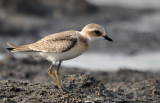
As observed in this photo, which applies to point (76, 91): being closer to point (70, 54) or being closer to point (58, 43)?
point (70, 54)

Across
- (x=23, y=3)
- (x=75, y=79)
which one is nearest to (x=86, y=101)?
(x=75, y=79)

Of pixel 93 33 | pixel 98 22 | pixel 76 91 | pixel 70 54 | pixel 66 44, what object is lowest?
pixel 76 91

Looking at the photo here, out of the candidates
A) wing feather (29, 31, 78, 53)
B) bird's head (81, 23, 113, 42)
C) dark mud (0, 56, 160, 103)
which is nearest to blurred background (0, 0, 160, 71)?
Answer: dark mud (0, 56, 160, 103)

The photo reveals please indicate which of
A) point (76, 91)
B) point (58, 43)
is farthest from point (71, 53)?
point (76, 91)

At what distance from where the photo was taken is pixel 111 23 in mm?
17562

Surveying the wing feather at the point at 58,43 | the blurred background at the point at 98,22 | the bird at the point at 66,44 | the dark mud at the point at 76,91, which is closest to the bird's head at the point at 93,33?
the bird at the point at 66,44

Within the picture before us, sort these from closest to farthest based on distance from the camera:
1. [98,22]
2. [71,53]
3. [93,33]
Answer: [71,53], [93,33], [98,22]

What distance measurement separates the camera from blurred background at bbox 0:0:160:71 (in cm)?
1341

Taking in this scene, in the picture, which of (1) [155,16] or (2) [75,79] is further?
(1) [155,16]

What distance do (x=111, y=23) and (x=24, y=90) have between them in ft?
38.4

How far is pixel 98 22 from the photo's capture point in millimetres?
17547

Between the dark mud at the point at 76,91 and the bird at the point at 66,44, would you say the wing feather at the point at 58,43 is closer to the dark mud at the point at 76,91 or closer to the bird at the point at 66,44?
the bird at the point at 66,44

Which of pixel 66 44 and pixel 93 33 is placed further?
pixel 93 33

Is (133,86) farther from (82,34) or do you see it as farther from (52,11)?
(52,11)
